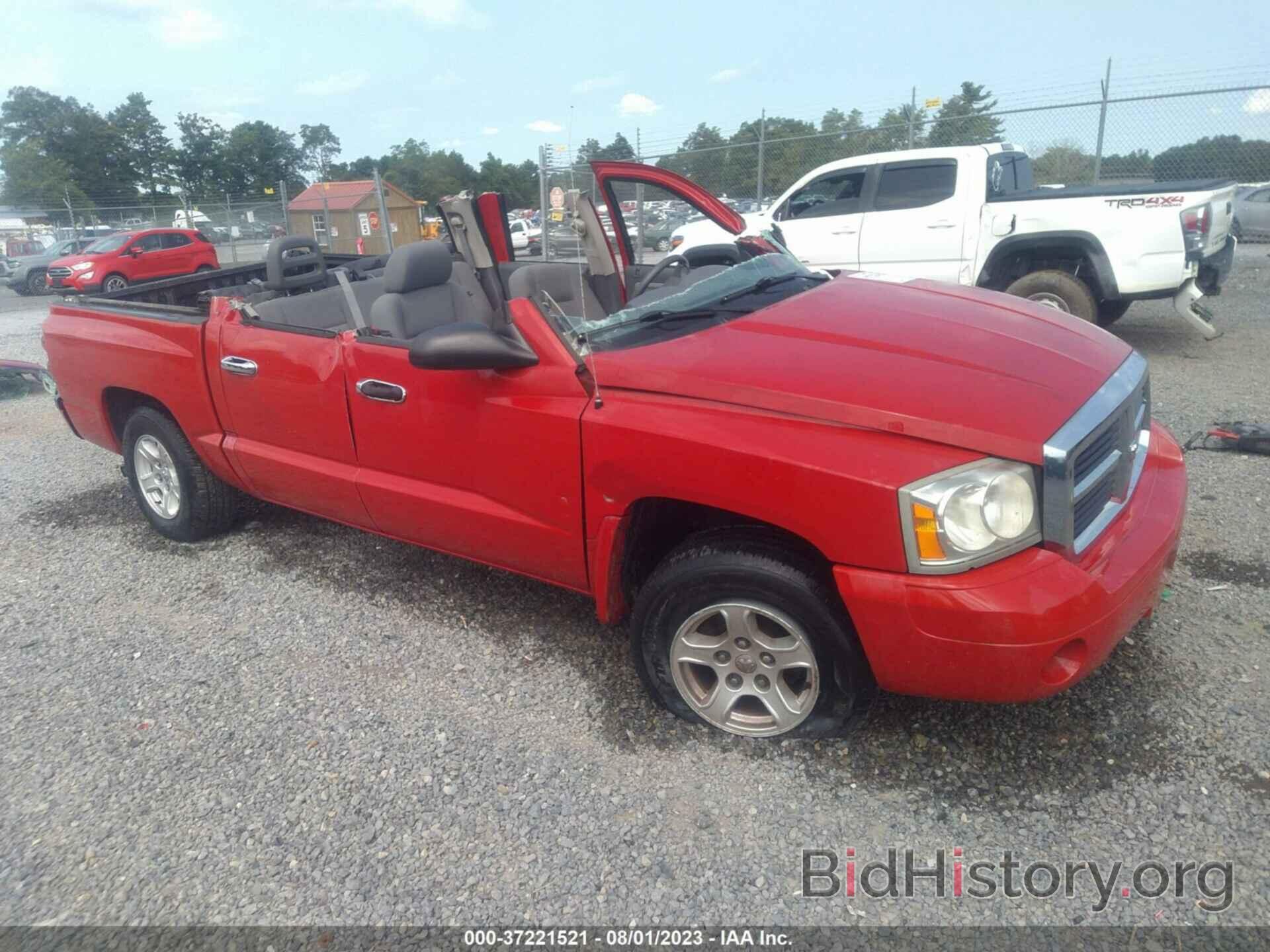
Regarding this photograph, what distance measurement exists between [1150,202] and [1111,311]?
3.84 feet

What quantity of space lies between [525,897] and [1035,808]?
4.70 feet

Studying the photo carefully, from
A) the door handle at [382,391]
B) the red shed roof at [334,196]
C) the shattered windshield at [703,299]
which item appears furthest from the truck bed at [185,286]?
the red shed roof at [334,196]

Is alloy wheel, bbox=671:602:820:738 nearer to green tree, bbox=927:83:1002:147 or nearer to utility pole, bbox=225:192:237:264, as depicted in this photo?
green tree, bbox=927:83:1002:147

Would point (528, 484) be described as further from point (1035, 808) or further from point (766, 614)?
point (1035, 808)

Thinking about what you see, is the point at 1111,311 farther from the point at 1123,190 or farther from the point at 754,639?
the point at 754,639

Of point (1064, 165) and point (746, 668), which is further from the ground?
point (1064, 165)

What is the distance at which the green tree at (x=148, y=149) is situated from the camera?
60.5 metres

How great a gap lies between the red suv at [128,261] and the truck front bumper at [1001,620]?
1903 cm

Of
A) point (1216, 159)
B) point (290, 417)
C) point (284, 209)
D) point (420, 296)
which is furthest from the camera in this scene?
point (284, 209)

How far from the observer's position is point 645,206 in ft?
14.7

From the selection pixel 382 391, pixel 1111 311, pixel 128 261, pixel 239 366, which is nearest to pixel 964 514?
pixel 382 391

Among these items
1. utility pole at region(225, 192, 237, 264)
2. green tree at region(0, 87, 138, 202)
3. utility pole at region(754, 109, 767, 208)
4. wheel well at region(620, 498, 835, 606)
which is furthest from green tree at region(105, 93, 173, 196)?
wheel well at region(620, 498, 835, 606)

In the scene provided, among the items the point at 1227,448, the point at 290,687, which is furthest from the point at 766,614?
the point at 1227,448

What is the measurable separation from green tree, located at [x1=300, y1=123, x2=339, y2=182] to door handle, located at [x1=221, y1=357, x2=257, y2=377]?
73.6 m
